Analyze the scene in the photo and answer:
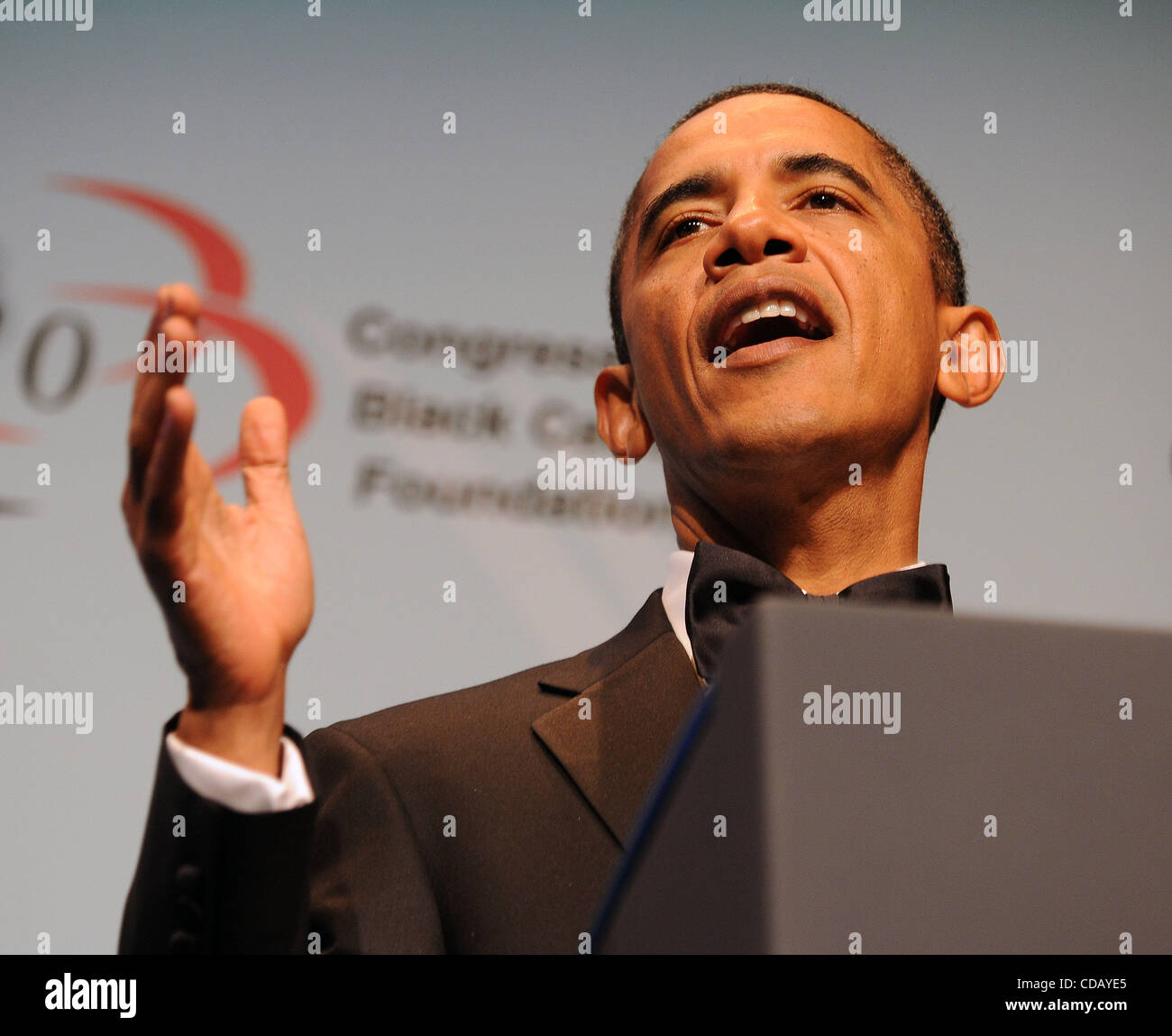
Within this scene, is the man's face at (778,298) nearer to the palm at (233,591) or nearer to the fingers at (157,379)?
the palm at (233,591)

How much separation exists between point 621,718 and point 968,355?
805 mm

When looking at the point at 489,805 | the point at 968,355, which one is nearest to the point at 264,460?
the point at 489,805

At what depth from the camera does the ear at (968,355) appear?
203 cm

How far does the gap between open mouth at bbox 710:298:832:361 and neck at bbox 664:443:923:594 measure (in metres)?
0.18

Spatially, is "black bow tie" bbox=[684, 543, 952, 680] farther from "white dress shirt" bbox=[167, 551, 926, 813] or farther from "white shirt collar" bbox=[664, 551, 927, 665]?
"white dress shirt" bbox=[167, 551, 926, 813]

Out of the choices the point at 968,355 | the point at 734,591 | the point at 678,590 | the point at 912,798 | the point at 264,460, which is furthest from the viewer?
the point at 968,355

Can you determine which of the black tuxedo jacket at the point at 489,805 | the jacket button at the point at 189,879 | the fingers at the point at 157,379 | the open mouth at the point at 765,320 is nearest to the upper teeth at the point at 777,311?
the open mouth at the point at 765,320

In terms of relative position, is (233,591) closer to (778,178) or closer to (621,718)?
(621,718)

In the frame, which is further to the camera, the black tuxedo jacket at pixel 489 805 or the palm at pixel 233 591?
the black tuxedo jacket at pixel 489 805

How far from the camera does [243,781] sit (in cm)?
130

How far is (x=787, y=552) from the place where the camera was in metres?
1.91

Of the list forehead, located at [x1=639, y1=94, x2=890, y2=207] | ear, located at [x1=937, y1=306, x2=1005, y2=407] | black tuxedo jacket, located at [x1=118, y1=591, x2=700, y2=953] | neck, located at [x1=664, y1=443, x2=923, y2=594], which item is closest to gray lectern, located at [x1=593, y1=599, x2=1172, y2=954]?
black tuxedo jacket, located at [x1=118, y1=591, x2=700, y2=953]

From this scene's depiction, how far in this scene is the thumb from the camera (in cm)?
143
